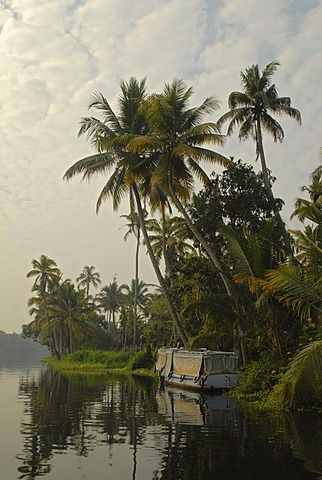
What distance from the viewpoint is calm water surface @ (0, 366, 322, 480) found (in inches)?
339

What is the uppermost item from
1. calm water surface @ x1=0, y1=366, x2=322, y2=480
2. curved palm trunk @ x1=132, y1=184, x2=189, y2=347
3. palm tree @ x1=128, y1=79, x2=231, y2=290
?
palm tree @ x1=128, y1=79, x2=231, y2=290

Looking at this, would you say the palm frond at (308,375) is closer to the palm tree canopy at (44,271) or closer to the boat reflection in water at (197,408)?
the boat reflection in water at (197,408)

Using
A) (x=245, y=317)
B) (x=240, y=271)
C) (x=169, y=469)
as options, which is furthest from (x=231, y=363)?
(x=169, y=469)

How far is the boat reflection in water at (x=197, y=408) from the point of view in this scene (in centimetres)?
1429

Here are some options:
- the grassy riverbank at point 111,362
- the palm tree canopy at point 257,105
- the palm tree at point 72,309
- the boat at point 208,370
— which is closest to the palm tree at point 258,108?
the palm tree canopy at point 257,105

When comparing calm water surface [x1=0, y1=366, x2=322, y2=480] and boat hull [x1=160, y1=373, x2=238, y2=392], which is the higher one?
boat hull [x1=160, y1=373, x2=238, y2=392]

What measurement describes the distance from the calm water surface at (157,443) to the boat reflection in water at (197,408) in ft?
0.10

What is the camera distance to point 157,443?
10930 mm

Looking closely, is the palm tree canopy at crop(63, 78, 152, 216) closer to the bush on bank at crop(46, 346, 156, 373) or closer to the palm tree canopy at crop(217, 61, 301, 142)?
the palm tree canopy at crop(217, 61, 301, 142)

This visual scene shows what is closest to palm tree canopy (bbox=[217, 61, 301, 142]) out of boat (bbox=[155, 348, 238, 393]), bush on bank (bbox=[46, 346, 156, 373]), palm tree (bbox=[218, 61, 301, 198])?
palm tree (bbox=[218, 61, 301, 198])

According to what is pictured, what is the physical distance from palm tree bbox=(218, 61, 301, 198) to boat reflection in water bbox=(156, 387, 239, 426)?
12.6m

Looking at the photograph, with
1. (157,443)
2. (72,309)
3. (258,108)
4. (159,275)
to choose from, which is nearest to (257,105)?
(258,108)

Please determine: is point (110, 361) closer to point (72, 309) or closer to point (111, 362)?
point (111, 362)

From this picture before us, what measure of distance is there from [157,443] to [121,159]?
18.5 metres
